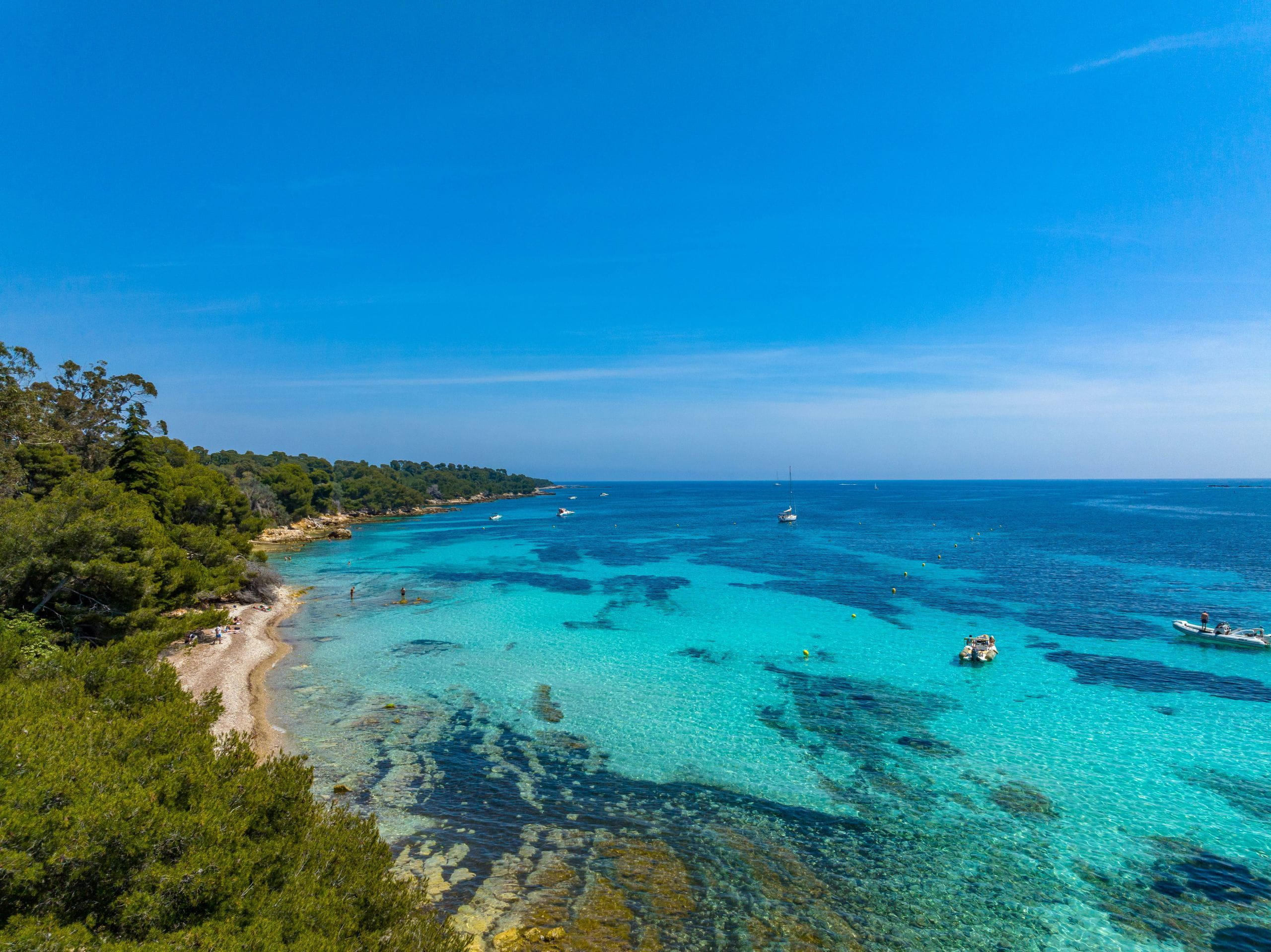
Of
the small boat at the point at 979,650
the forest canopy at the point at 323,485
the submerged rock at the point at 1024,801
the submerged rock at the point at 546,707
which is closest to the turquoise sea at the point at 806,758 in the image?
the submerged rock at the point at 1024,801

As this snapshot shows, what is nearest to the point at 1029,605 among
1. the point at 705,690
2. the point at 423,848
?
the point at 705,690

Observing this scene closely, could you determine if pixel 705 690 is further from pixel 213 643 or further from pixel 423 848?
pixel 213 643

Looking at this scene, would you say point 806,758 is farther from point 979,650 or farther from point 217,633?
point 217,633

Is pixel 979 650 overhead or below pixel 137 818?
below

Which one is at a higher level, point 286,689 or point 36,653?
point 36,653

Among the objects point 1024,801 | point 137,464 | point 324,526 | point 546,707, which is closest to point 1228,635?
point 1024,801

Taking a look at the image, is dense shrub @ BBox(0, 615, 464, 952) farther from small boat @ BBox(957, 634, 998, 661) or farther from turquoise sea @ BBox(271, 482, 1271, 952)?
small boat @ BBox(957, 634, 998, 661)
